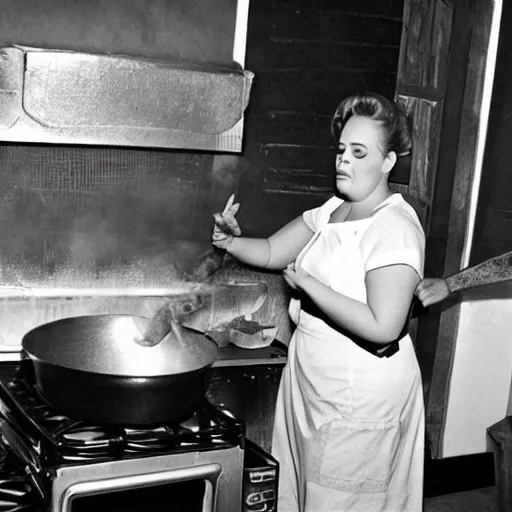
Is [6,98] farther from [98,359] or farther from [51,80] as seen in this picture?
[98,359]

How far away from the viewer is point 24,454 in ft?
9.10

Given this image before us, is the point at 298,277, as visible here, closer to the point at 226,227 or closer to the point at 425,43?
the point at 226,227

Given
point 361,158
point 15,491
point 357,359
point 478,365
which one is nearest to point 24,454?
point 15,491

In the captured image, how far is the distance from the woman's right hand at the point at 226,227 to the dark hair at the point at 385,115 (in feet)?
1.94

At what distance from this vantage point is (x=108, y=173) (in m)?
3.53

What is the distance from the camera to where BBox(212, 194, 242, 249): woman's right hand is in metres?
3.34

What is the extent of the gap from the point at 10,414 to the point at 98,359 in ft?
1.43

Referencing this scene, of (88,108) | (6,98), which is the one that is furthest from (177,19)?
(6,98)

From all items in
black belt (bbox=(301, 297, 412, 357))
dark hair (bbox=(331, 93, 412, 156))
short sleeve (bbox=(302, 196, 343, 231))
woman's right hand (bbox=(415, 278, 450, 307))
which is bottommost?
black belt (bbox=(301, 297, 412, 357))

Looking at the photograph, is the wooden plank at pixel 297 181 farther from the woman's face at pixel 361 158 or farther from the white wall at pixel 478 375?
the white wall at pixel 478 375

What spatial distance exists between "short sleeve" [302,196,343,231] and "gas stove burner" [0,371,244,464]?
2.98ft

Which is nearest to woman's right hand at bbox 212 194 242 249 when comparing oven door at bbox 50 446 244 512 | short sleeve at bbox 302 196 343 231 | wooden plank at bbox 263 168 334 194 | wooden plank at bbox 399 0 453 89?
short sleeve at bbox 302 196 343 231

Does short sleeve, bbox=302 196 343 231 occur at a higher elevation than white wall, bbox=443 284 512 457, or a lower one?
higher

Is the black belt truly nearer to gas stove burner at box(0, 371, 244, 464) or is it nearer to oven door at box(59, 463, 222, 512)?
gas stove burner at box(0, 371, 244, 464)
